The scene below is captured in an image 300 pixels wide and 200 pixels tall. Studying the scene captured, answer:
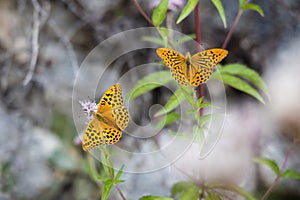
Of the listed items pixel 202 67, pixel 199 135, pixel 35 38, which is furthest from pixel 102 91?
pixel 202 67

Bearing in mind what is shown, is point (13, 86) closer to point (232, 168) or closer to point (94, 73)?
point (94, 73)

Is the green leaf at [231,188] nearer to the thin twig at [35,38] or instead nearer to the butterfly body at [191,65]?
the butterfly body at [191,65]

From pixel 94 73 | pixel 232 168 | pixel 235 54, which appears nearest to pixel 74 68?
pixel 94 73

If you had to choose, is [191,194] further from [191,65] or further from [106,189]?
[191,65]

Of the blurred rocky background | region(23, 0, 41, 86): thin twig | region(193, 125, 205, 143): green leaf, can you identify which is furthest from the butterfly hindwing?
region(23, 0, 41, 86): thin twig

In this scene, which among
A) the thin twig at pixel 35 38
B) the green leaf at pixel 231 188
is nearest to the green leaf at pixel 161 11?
the green leaf at pixel 231 188
